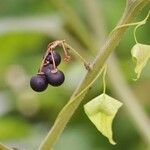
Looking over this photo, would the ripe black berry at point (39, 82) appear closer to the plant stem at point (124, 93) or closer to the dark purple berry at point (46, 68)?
the dark purple berry at point (46, 68)

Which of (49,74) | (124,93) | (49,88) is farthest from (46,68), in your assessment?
(49,88)

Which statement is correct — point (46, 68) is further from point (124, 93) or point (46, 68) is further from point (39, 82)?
point (124, 93)

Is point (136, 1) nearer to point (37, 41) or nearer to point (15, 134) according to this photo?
point (15, 134)

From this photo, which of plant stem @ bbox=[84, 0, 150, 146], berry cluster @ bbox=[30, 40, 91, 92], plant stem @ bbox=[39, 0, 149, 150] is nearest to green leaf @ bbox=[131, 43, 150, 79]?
plant stem @ bbox=[39, 0, 149, 150]

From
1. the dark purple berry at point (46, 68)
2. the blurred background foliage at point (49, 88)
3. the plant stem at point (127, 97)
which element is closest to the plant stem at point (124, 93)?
the plant stem at point (127, 97)

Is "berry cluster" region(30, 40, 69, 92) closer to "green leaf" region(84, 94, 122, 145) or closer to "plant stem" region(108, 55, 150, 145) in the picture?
"green leaf" region(84, 94, 122, 145)

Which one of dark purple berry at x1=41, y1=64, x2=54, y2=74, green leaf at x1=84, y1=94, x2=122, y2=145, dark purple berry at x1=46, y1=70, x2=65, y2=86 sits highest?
dark purple berry at x1=41, y1=64, x2=54, y2=74
